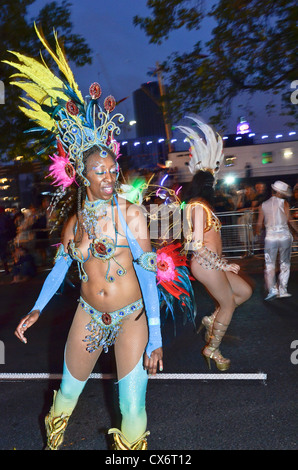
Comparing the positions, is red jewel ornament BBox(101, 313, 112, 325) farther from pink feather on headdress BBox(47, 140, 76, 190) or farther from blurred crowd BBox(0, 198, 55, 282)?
blurred crowd BBox(0, 198, 55, 282)

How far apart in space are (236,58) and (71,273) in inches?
249

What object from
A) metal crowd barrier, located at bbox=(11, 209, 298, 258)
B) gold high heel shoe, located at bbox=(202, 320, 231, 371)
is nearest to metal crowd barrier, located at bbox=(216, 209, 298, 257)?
metal crowd barrier, located at bbox=(11, 209, 298, 258)

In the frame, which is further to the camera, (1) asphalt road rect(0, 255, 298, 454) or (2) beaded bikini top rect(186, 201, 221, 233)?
(2) beaded bikini top rect(186, 201, 221, 233)

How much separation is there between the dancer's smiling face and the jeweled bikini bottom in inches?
27.6

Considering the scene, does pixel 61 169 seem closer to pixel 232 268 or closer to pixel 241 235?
pixel 232 268

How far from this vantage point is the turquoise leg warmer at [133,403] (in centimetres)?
266

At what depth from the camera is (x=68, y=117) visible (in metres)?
3.03

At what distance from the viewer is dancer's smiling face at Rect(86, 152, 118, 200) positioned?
112 inches

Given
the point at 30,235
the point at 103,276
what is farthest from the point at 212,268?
the point at 30,235

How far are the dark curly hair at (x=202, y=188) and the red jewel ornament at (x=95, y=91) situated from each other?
2070mm

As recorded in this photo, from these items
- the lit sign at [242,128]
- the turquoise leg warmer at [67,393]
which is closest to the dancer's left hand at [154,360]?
the turquoise leg warmer at [67,393]

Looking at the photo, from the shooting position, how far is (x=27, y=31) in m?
14.6

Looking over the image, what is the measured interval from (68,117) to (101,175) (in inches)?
19.1

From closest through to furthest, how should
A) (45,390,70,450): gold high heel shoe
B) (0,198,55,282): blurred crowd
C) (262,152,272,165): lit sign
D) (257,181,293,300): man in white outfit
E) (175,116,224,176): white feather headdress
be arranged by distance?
(45,390,70,450): gold high heel shoe
(175,116,224,176): white feather headdress
(257,181,293,300): man in white outfit
(0,198,55,282): blurred crowd
(262,152,272,165): lit sign
